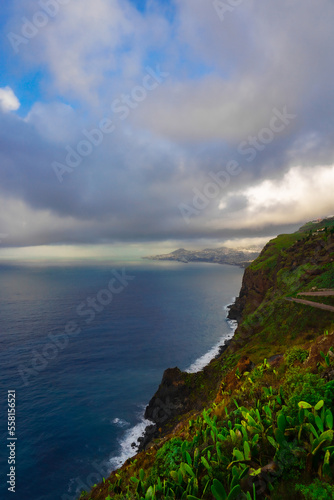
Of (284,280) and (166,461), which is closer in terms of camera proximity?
(166,461)

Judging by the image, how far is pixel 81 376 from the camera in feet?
194

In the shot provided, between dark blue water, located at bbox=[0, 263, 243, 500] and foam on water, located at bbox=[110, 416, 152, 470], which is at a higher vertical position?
dark blue water, located at bbox=[0, 263, 243, 500]

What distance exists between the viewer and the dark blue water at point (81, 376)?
35.6 meters

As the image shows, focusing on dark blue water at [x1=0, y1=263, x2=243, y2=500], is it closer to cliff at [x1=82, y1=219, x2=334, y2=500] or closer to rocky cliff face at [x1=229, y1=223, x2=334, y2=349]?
rocky cliff face at [x1=229, y1=223, x2=334, y2=349]

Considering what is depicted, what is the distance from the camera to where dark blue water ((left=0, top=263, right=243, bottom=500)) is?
35594 millimetres

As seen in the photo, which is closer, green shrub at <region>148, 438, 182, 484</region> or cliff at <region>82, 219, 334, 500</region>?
cliff at <region>82, 219, 334, 500</region>

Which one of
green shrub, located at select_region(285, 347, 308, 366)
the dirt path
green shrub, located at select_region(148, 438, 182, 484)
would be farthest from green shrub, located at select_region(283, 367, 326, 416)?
the dirt path

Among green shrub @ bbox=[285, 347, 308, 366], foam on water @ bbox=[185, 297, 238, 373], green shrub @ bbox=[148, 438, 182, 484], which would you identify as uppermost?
green shrub @ bbox=[285, 347, 308, 366]

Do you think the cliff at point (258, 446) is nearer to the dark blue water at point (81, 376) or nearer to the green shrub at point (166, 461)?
the green shrub at point (166, 461)

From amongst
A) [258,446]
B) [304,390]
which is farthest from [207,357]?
[258,446]

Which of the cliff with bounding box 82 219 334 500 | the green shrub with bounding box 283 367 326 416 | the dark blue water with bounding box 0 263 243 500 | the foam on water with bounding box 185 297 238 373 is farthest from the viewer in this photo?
the foam on water with bounding box 185 297 238 373

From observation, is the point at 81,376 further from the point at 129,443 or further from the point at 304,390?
the point at 304,390

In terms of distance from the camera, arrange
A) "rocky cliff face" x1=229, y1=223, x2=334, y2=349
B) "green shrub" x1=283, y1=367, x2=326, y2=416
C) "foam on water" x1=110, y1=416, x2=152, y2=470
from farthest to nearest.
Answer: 1. "rocky cliff face" x1=229, y1=223, x2=334, y2=349
2. "foam on water" x1=110, y1=416, x2=152, y2=470
3. "green shrub" x1=283, y1=367, x2=326, y2=416

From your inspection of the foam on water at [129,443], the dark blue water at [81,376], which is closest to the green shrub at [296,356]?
the foam on water at [129,443]
